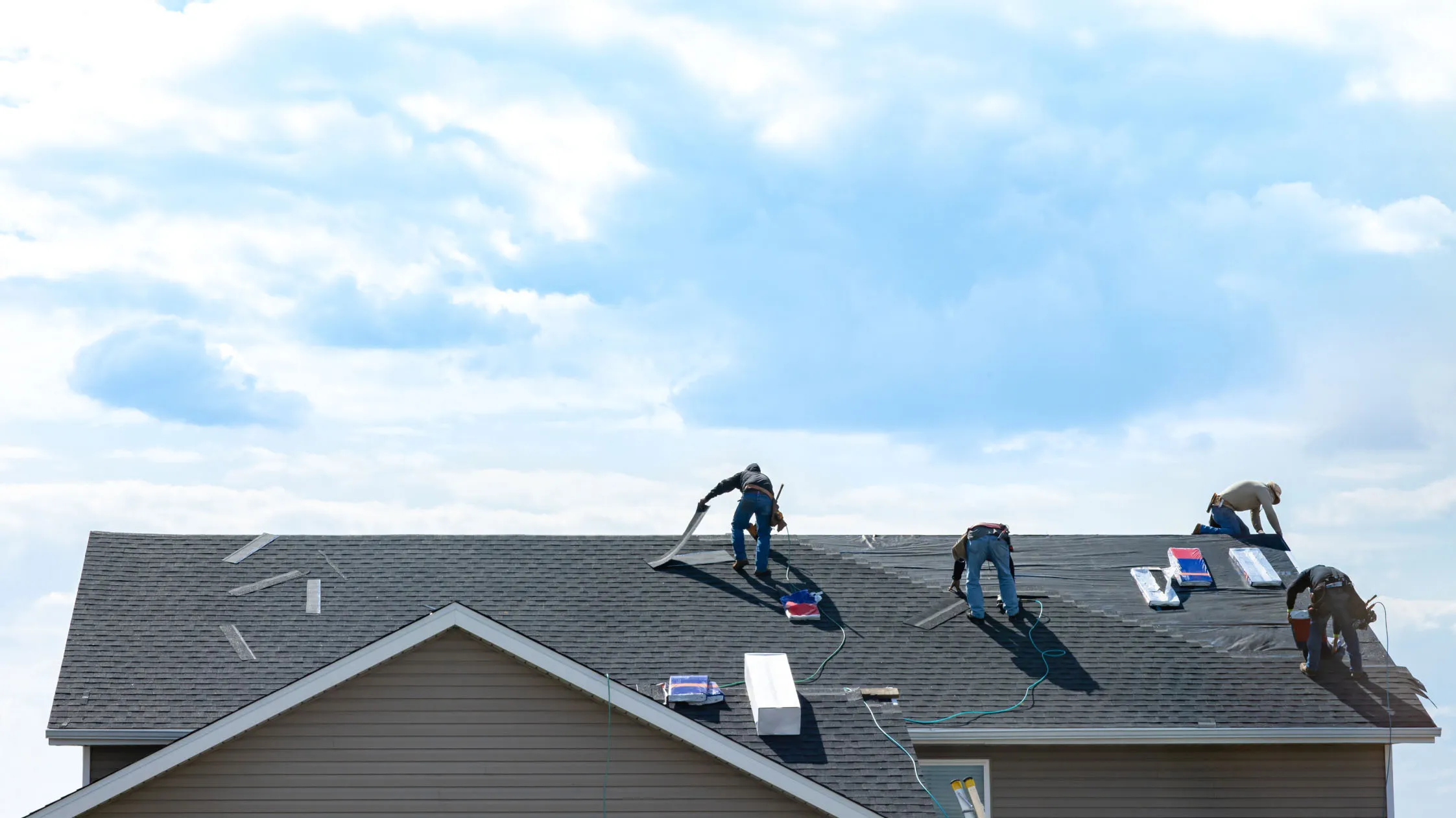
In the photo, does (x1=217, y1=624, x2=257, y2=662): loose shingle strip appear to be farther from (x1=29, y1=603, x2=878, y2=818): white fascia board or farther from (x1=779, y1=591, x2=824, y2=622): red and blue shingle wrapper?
(x1=779, y1=591, x2=824, y2=622): red and blue shingle wrapper

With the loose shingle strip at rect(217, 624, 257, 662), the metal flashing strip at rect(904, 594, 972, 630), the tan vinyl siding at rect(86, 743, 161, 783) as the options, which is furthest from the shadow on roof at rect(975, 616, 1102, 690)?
the tan vinyl siding at rect(86, 743, 161, 783)

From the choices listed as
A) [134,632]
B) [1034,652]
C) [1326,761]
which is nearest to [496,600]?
[134,632]

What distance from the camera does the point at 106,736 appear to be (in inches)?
584

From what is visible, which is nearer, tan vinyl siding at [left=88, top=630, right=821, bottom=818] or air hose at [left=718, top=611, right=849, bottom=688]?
tan vinyl siding at [left=88, top=630, right=821, bottom=818]

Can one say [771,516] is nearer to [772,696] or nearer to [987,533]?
[987,533]

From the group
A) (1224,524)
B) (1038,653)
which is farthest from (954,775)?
(1224,524)

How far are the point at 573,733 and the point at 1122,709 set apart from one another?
6.65 meters

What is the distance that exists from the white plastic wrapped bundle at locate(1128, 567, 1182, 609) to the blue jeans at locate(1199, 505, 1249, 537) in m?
1.94

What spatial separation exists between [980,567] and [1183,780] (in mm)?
3431

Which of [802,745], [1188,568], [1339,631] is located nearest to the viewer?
[802,745]

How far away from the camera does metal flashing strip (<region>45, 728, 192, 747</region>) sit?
14.8m

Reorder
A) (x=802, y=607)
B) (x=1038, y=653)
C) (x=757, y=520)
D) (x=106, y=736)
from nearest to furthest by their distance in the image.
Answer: (x=106, y=736) < (x=1038, y=653) < (x=802, y=607) < (x=757, y=520)

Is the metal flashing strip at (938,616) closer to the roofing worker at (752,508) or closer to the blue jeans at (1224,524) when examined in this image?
the roofing worker at (752,508)

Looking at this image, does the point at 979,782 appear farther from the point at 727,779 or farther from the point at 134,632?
the point at 134,632
